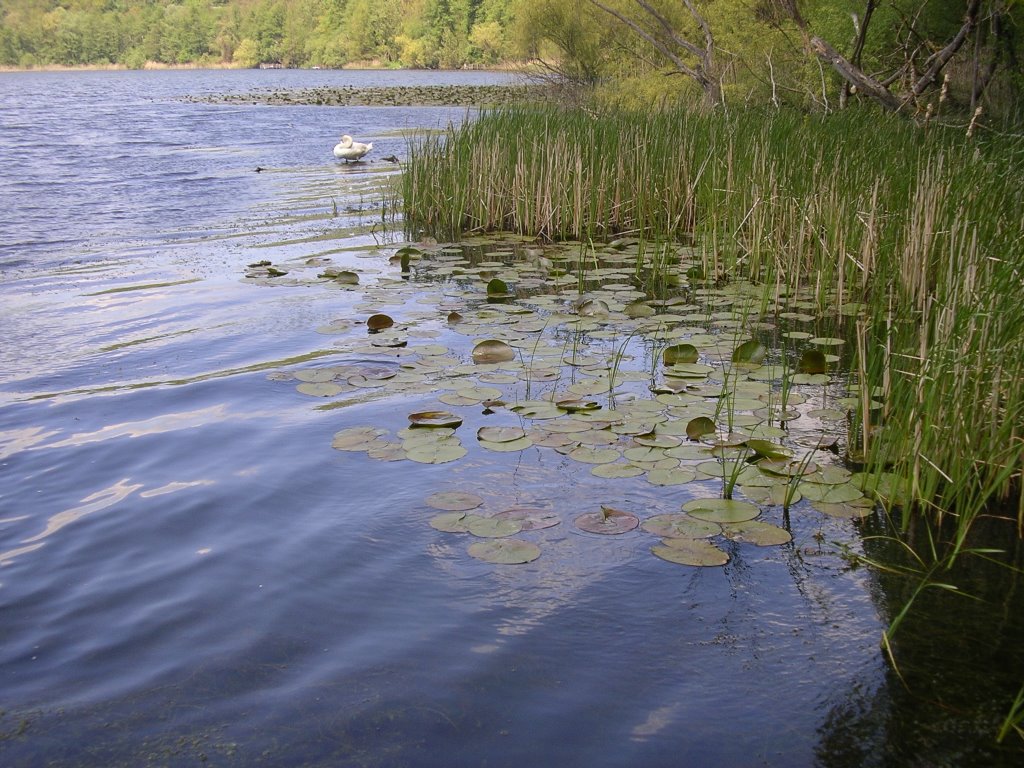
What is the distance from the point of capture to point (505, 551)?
2.40m

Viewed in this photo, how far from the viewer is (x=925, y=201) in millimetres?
3996

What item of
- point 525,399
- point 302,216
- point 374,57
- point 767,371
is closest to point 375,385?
point 525,399

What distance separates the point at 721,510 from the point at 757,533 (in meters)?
0.14

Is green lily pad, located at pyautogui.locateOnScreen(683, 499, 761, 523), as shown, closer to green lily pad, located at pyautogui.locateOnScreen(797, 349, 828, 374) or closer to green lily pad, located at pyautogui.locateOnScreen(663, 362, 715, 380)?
green lily pad, located at pyautogui.locateOnScreen(663, 362, 715, 380)

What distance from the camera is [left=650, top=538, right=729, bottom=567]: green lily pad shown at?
7.64 feet

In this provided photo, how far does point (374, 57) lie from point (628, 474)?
76.2 m

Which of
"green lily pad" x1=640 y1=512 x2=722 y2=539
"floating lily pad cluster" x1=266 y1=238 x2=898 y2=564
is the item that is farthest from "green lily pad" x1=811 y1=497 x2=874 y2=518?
"green lily pad" x1=640 y1=512 x2=722 y2=539

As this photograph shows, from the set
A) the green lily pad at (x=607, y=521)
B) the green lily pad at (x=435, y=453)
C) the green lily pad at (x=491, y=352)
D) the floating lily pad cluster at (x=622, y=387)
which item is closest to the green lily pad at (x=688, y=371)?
the floating lily pad cluster at (x=622, y=387)

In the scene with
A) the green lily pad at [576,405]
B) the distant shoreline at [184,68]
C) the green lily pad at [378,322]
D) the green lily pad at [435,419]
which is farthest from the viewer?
the distant shoreline at [184,68]

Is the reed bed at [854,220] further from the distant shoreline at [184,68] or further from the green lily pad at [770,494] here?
the distant shoreline at [184,68]

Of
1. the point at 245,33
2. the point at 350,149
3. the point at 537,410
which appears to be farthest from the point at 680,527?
the point at 245,33

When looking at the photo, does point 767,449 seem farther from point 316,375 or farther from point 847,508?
point 316,375

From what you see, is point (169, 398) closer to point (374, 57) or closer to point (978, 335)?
point (978, 335)

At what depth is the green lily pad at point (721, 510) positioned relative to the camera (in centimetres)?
253
